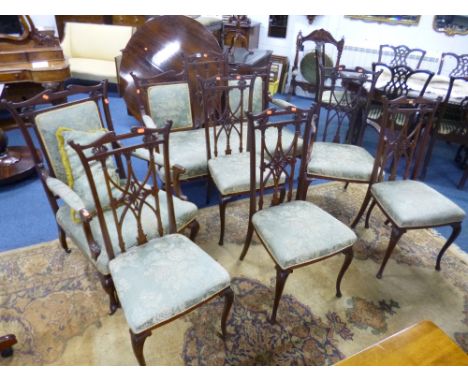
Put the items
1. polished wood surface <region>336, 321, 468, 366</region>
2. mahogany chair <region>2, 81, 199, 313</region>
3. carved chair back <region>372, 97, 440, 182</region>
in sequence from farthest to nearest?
1. carved chair back <region>372, 97, 440, 182</region>
2. mahogany chair <region>2, 81, 199, 313</region>
3. polished wood surface <region>336, 321, 468, 366</region>

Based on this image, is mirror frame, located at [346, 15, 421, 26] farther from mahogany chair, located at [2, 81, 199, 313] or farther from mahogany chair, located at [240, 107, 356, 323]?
mahogany chair, located at [2, 81, 199, 313]

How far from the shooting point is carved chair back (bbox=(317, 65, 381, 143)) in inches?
103

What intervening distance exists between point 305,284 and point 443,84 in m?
2.59

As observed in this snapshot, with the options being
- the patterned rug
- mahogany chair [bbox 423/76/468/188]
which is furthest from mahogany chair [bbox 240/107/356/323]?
mahogany chair [bbox 423/76/468/188]

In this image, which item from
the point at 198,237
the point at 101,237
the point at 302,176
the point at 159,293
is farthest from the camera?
the point at 198,237

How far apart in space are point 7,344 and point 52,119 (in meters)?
1.06

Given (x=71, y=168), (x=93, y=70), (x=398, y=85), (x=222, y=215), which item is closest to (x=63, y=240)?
(x=71, y=168)

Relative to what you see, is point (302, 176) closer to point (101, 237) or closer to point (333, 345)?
point (333, 345)

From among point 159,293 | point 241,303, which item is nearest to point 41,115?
point 159,293

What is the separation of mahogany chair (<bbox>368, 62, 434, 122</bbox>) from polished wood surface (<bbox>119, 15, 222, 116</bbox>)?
151 cm

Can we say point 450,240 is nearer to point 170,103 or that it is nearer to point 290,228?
point 290,228

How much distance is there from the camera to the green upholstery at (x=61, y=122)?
165 centimetres

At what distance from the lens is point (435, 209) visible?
1.89 meters

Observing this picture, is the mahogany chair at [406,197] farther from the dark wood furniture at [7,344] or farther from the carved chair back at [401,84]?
the dark wood furniture at [7,344]
